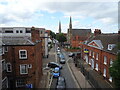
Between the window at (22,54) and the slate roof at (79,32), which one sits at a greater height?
the slate roof at (79,32)

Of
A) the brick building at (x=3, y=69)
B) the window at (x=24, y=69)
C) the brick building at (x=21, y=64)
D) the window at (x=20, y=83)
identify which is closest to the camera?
the brick building at (x=3, y=69)

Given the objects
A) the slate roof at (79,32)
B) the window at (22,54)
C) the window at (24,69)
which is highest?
the slate roof at (79,32)

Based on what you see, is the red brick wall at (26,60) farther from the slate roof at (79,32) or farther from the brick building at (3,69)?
the slate roof at (79,32)

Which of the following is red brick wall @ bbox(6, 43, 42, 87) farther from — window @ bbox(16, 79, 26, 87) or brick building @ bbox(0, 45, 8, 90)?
window @ bbox(16, 79, 26, 87)

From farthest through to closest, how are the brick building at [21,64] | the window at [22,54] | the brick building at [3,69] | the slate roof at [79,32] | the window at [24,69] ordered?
1. the slate roof at [79,32]
2. the window at [24,69]
3. the window at [22,54]
4. the brick building at [21,64]
5. the brick building at [3,69]

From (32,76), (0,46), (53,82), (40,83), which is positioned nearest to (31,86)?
(32,76)

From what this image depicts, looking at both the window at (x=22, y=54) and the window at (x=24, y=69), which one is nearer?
the window at (x=22, y=54)

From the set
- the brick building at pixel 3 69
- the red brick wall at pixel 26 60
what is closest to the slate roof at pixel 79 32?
the red brick wall at pixel 26 60

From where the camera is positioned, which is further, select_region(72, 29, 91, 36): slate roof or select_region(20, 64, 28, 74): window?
select_region(72, 29, 91, 36): slate roof

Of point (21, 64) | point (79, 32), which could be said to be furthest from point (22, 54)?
point (79, 32)

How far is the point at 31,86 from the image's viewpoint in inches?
561

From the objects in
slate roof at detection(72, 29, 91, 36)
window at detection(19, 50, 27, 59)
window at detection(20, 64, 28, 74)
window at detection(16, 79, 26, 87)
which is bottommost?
window at detection(16, 79, 26, 87)

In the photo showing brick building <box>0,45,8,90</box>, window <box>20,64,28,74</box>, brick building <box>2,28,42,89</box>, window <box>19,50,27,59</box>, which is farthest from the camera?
window <box>20,64,28,74</box>

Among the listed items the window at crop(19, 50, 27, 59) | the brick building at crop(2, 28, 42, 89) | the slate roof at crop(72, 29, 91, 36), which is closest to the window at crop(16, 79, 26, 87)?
the brick building at crop(2, 28, 42, 89)
